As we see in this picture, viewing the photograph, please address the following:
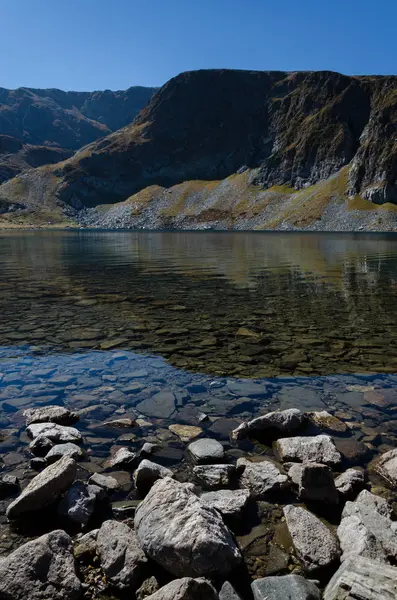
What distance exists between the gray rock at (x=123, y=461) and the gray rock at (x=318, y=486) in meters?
3.30

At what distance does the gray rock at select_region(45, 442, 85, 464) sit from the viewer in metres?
8.12

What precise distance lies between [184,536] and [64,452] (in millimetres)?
3876

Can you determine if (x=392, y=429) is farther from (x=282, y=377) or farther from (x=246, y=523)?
(x=246, y=523)

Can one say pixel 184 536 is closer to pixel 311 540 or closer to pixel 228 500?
pixel 228 500

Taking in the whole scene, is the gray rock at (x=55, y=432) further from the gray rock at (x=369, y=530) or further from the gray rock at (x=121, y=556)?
the gray rock at (x=369, y=530)

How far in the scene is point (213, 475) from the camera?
757cm

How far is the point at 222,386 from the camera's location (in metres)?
12.5

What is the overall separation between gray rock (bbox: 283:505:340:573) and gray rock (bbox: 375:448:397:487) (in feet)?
7.31

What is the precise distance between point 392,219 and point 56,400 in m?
184

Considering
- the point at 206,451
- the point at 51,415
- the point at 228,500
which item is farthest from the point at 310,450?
the point at 51,415

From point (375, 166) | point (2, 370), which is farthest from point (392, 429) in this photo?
point (375, 166)

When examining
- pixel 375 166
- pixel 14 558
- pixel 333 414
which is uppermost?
pixel 375 166

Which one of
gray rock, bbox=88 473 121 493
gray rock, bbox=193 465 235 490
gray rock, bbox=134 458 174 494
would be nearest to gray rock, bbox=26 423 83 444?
gray rock, bbox=88 473 121 493

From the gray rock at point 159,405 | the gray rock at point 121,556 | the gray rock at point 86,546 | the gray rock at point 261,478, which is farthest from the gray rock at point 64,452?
the gray rock at point 261,478
